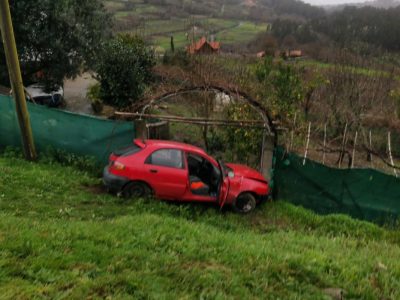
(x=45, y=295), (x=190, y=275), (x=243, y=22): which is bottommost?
(x=243, y=22)

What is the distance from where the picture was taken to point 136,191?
9031 mm

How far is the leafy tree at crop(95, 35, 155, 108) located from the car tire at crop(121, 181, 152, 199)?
29.4ft

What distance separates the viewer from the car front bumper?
8.82 metres

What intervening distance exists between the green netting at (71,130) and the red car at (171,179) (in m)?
1.43

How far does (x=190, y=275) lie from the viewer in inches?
205

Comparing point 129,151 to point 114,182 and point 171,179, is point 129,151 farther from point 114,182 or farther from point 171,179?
point 171,179

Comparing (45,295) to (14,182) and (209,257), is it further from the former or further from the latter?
(14,182)

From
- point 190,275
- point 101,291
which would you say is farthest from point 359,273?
point 101,291

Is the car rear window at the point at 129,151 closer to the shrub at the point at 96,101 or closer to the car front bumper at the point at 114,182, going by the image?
the car front bumper at the point at 114,182

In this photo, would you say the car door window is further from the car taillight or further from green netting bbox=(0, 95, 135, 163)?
green netting bbox=(0, 95, 135, 163)

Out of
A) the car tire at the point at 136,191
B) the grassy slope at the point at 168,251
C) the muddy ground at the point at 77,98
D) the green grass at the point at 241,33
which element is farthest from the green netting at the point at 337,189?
the green grass at the point at 241,33

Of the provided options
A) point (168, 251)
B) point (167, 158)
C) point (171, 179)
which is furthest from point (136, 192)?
point (168, 251)

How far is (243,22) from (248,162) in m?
60.2

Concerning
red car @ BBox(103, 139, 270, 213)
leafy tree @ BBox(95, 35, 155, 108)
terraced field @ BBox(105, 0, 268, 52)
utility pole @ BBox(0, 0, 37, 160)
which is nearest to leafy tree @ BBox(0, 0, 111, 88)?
leafy tree @ BBox(95, 35, 155, 108)
